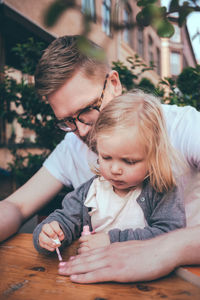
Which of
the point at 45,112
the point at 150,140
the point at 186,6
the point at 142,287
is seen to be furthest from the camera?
the point at 45,112

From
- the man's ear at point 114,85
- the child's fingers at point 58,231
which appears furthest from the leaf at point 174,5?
the man's ear at point 114,85

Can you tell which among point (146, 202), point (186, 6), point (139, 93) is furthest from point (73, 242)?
point (186, 6)

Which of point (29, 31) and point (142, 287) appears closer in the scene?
point (142, 287)

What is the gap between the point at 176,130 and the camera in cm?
146

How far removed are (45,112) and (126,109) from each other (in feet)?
6.56

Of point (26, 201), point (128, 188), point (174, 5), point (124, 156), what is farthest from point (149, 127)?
point (26, 201)

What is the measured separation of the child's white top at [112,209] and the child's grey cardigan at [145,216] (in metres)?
0.04

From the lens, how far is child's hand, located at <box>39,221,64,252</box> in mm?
1134

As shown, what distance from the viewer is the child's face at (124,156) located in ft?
3.85

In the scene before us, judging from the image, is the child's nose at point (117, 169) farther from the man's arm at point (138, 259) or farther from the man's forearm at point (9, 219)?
the man's forearm at point (9, 219)

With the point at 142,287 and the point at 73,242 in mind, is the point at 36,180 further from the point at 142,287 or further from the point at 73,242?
the point at 142,287

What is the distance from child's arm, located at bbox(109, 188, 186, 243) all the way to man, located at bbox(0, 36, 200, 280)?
0.26m

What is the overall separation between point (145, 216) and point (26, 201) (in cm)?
76

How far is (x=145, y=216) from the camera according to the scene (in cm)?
128
